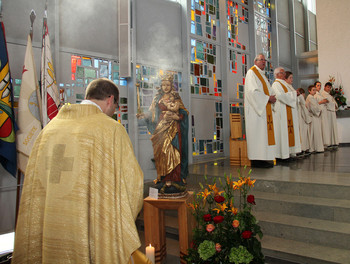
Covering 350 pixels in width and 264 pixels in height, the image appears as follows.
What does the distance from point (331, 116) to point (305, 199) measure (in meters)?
7.33

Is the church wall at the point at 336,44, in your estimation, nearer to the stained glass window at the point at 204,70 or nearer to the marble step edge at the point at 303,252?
the stained glass window at the point at 204,70

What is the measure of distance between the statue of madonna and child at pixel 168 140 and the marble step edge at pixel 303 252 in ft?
3.47

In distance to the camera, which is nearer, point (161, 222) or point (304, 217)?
point (161, 222)

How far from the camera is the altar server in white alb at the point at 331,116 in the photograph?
10.1m

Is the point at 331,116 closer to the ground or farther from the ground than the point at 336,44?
closer to the ground

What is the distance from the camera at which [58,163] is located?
1953 millimetres

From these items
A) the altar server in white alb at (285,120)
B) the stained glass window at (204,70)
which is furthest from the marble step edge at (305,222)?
the stained glass window at (204,70)

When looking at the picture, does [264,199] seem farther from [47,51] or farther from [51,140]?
[47,51]

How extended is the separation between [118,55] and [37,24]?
172 cm

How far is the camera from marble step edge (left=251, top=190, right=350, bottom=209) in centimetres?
354

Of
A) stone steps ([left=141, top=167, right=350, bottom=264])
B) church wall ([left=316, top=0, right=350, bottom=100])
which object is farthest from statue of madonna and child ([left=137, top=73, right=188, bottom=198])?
church wall ([left=316, top=0, right=350, bottom=100])

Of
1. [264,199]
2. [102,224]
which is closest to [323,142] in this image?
[264,199]

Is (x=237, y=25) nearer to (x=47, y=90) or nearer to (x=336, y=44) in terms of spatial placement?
(x=336, y=44)

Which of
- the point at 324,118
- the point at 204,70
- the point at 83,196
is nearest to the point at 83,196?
the point at 83,196
